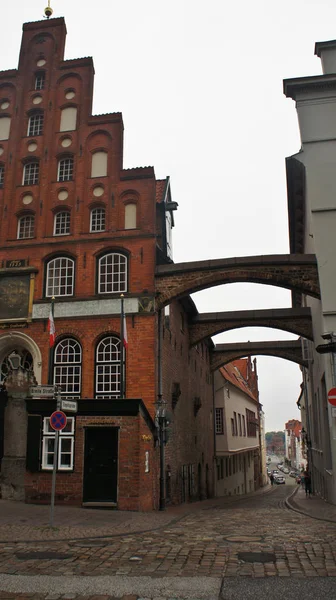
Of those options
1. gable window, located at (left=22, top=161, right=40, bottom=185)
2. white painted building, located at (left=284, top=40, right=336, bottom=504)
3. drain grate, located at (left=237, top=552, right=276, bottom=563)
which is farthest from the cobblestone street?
gable window, located at (left=22, top=161, right=40, bottom=185)

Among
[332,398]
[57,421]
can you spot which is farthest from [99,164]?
[332,398]

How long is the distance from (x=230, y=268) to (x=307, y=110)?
6757 mm

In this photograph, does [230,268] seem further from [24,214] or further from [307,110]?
[24,214]

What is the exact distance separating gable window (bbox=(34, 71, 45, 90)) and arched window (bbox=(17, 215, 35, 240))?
655 centimetres

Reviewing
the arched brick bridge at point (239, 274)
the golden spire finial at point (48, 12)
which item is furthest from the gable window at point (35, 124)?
the arched brick bridge at point (239, 274)

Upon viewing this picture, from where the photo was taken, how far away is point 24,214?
2264cm

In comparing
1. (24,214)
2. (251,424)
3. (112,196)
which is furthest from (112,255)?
(251,424)

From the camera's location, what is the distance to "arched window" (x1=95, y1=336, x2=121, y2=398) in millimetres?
19562

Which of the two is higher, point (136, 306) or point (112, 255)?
point (112, 255)

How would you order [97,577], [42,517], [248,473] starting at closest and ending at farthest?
[97,577] → [42,517] → [248,473]

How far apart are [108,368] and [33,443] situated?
392cm

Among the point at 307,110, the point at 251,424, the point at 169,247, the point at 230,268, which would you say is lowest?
the point at 251,424

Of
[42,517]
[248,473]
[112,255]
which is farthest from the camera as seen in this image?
[248,473]

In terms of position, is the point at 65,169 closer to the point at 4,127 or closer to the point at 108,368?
the point at 4,127
